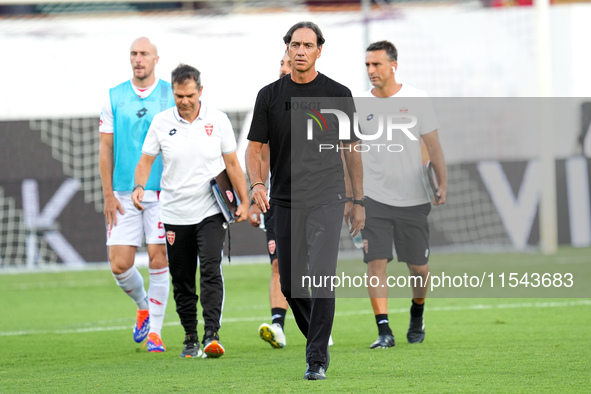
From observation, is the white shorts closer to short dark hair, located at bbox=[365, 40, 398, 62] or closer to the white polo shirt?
the white polo shirt

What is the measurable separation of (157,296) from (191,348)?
2.44 ft

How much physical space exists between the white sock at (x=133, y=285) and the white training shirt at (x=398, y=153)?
6.66ft

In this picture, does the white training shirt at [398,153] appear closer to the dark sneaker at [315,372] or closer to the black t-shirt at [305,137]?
the black t-shirt at [305,137]

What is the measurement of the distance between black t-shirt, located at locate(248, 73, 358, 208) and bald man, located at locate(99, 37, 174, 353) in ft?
6.60

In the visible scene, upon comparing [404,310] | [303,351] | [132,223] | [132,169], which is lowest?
[404,310]

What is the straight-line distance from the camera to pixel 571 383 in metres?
5.14

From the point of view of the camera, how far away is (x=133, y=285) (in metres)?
7.72

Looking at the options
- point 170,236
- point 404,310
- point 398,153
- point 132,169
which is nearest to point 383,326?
point 398,153

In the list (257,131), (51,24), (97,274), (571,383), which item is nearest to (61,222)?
(97,274)

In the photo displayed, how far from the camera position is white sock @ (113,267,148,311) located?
765 centimetres

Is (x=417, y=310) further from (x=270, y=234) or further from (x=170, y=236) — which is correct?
(x=170, y=236)

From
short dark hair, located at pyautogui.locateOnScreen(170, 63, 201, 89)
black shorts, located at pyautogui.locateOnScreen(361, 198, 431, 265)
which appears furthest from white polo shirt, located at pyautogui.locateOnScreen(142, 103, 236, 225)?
black shorts, located at pyautogui.locateOnScreen(361, 198, 431, 265)

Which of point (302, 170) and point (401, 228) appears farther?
point (401, 228)

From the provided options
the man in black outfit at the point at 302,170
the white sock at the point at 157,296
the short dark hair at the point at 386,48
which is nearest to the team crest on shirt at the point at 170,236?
the white sock at the point at 157,296
